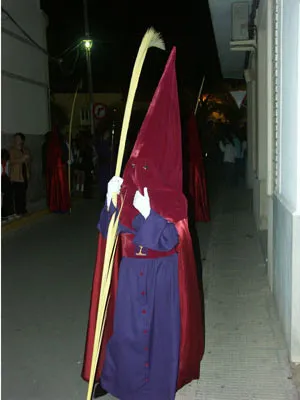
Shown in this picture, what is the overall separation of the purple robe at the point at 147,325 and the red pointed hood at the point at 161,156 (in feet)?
0.57

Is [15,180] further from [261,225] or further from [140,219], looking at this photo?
[140,219]

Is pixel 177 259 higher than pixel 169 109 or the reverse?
the reverse

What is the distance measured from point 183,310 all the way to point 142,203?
83 cm

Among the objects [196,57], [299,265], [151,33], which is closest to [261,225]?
[299,265]

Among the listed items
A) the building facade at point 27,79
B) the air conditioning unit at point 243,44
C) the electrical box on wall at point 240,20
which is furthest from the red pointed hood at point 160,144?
the building facade at point 27,79

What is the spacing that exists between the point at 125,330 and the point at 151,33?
6.16 ft

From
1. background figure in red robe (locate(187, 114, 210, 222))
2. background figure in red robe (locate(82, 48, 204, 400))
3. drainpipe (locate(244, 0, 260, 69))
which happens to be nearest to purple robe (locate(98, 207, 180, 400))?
background figure in red robe (locate(82, 48, 204, 400))

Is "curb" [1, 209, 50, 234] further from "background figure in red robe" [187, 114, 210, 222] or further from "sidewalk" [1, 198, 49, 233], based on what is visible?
"background figure in red robe" [187, 114, 210, 222]

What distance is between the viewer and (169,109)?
10.4 ft

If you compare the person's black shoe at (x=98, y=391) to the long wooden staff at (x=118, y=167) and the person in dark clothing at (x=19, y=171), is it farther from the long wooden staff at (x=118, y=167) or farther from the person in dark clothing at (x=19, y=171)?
the person in dark clothing at (x=19, y=171)

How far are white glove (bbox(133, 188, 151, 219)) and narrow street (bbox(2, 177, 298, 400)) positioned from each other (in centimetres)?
146

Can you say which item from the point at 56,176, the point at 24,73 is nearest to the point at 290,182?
the point at 56,176

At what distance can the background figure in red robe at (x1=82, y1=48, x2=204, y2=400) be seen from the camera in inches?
122

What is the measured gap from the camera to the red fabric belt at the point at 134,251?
10.7ft
